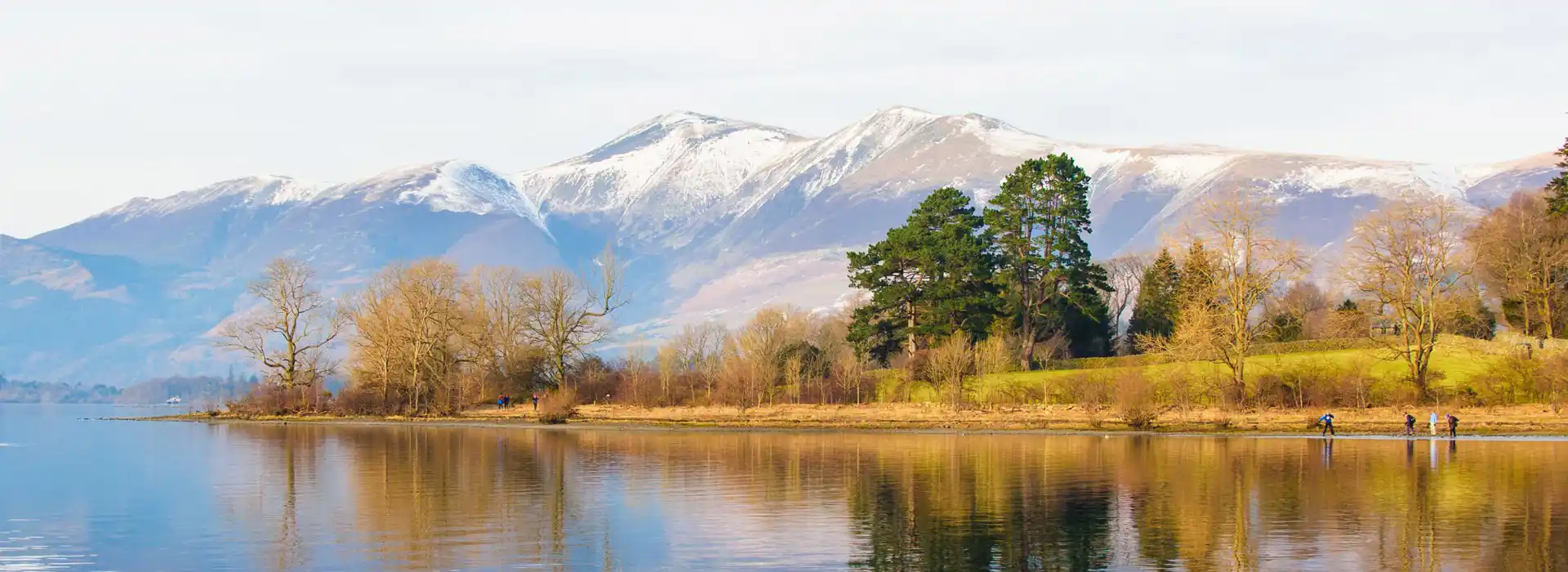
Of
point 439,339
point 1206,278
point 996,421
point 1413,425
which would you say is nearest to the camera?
point 1413,425

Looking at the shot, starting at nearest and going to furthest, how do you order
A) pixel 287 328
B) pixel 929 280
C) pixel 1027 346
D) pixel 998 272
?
pixel 1027 346
pixel 998 272
pixel 929 280
pixel 287 328

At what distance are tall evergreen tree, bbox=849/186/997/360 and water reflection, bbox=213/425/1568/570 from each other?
111 feet

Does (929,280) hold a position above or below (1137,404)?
above

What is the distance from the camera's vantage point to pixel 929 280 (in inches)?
3814

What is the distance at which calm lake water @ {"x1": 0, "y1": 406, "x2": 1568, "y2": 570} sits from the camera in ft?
91.5

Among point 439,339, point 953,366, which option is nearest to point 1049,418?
point 953,366

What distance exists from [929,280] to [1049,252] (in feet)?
27.3

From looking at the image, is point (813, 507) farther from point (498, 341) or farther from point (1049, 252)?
point (498, 341)

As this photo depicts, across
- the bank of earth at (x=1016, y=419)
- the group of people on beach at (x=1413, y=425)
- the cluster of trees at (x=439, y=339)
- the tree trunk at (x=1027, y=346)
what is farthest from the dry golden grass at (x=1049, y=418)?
the tree trunk at (x=1027, y=346)

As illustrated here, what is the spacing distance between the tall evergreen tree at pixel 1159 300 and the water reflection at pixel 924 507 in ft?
126

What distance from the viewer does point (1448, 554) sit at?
27406 millimetres

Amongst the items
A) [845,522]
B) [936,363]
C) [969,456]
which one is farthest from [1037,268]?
[845,522]

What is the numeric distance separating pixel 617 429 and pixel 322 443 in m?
16.7

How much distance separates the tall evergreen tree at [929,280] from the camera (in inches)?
3669
